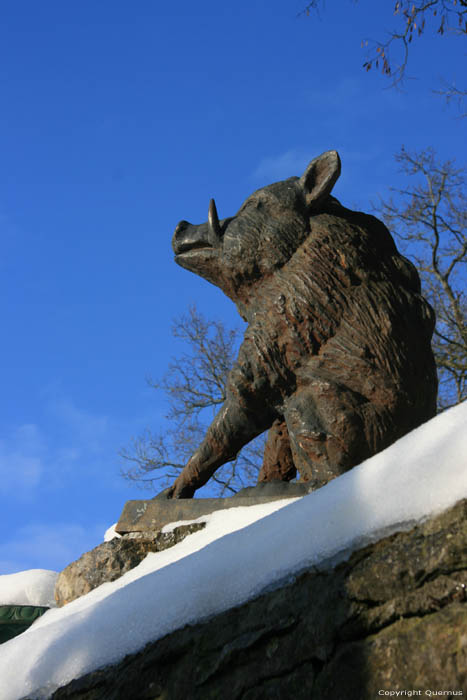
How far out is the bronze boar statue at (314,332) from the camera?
11.7ft

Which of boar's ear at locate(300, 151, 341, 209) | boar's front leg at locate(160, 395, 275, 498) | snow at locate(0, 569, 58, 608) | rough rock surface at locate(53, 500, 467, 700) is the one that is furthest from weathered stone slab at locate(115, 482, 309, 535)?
rough rock surface at locate(53, 500, 467, 700)

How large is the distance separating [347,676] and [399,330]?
255 centimetres

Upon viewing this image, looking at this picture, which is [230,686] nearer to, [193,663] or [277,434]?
[193,663]

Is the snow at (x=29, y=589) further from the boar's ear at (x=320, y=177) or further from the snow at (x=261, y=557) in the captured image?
the boar's ear at (x=320, y=177)

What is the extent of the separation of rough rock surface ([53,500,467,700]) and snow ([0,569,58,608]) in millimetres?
3559

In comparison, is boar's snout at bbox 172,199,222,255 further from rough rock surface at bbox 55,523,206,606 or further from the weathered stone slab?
rough rock surface at bbox 55,523,206,606

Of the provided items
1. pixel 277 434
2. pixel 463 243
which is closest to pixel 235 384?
pixel 277 434

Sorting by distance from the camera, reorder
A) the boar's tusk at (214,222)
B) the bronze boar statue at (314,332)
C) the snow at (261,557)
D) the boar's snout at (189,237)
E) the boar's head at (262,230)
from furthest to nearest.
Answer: the boar's snout at (189,237), the boar's tusk at (214,222), the boar's head at (262,230), the bronze boar statue at (314,332), the snow at (261,557)

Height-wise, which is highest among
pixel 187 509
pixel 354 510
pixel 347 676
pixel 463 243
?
pixel 463 243

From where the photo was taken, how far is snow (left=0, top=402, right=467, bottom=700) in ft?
5.15

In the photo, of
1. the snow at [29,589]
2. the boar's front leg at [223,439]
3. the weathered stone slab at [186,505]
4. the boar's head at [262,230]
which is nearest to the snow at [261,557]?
the weathered stone slab at [186,505]

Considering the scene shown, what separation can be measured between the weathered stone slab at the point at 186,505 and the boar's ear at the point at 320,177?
5.15ft

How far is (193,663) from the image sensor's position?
1.68 meters

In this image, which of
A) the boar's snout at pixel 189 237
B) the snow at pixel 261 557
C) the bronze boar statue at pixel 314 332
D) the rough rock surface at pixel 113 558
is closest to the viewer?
the snow at pixel 261 557
